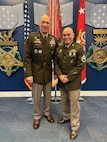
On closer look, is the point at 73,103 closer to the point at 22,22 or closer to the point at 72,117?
the point at 72,117

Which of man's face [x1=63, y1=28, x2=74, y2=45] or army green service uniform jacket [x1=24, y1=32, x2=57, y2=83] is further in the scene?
army green service uniform jacket [x1=24, y1=32, x2=57, y2=83]

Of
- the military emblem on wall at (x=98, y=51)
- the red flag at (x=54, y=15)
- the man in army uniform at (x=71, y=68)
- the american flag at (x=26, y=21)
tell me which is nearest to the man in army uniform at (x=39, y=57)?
the man in army uniform at (x=71, y=68)

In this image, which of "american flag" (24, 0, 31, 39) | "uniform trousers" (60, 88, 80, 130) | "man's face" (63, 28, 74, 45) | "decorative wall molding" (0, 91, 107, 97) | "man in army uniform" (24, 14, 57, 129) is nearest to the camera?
"man's face" (63, 28, 74, 45)

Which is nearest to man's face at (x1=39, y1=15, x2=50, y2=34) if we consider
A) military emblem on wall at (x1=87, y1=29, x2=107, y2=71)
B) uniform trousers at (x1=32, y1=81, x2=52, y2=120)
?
uniform trousers at (x1=32, y1=81, x2=52, y2=120)

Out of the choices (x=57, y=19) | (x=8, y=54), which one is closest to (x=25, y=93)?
(x=8, y=54)

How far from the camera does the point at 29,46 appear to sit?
2.41m

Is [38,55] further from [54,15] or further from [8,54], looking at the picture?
[8,54]

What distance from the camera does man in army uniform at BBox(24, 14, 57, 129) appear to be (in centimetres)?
240

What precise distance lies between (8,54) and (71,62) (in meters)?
1.83

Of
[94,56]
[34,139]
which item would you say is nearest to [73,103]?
[34,139]

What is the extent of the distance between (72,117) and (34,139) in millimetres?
530

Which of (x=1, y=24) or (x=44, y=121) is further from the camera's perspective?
(x=1, y=24)

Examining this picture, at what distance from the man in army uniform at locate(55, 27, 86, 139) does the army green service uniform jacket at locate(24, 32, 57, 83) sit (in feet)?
0.43

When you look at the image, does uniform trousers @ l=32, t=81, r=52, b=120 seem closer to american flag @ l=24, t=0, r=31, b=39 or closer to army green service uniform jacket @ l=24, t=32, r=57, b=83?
army green service uniform jacket @ l=24, t=32, r=57, b=83
